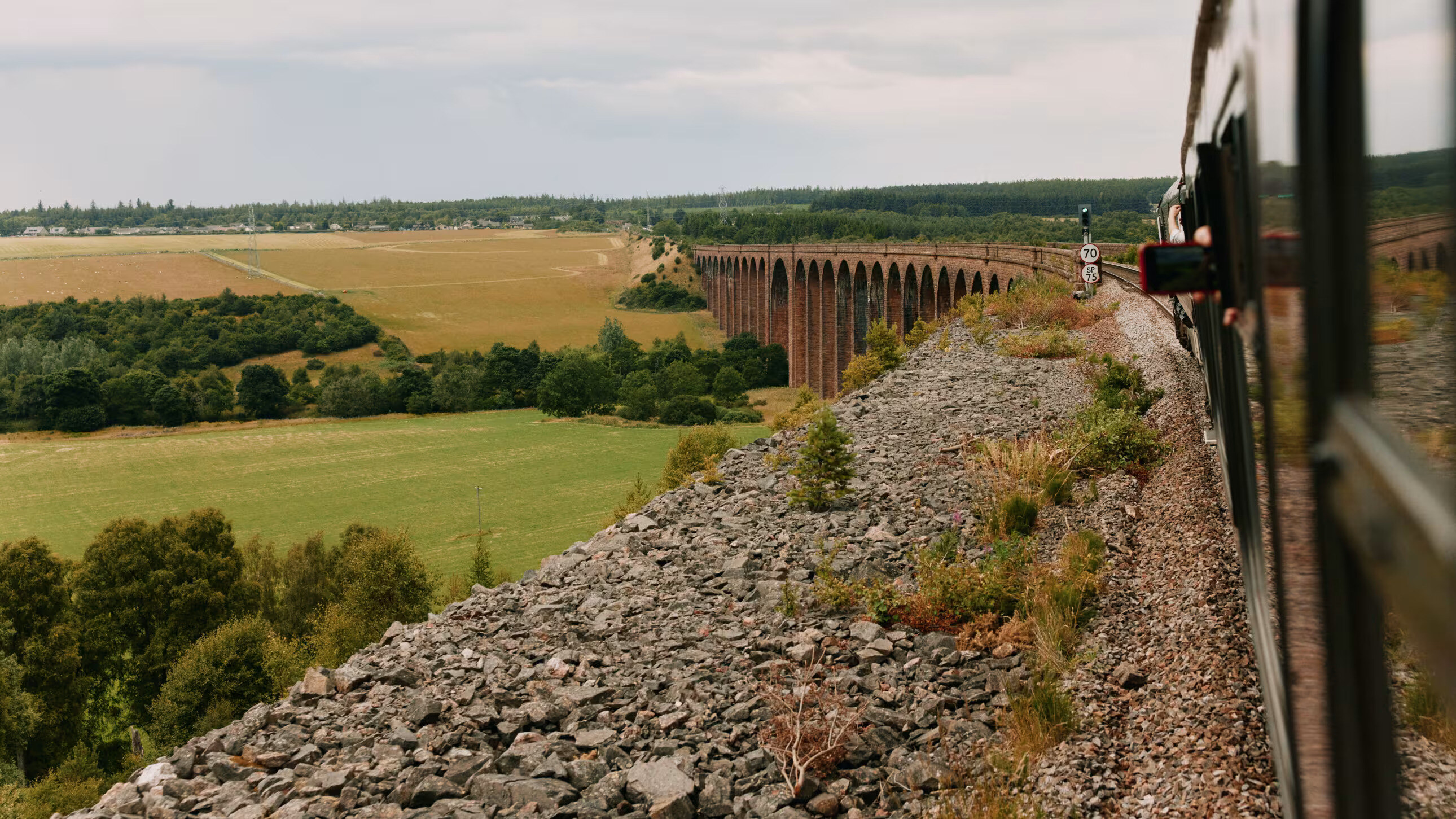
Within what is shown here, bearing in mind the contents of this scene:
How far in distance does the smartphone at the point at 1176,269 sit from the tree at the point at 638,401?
61.3 meters

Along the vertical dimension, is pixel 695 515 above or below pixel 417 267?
below

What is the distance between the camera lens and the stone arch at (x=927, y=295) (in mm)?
33938

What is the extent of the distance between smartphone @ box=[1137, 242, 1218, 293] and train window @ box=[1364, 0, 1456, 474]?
1044 millimetres

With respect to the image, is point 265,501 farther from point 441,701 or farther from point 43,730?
point 441,701

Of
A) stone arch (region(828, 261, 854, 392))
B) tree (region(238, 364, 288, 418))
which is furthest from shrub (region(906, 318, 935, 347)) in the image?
tree (region(238, 364, 288, 418))

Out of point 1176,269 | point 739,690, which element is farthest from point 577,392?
point 1176,269

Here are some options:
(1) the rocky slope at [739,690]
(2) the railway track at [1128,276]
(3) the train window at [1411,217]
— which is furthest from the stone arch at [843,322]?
(3) the train window at [1411,217]

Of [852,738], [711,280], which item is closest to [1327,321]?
[852,738]

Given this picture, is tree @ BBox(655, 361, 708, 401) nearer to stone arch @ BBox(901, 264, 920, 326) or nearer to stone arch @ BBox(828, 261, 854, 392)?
stone arch @ BBox(828, 261, 854, 392)

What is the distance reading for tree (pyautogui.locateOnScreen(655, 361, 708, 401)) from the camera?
63.3 metres

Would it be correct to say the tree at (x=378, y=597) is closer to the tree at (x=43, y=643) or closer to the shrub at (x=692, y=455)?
the tree at (x=43, y=643)

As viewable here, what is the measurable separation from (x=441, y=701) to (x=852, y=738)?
2.76m

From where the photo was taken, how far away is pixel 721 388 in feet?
204

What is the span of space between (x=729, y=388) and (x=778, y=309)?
6808mm
